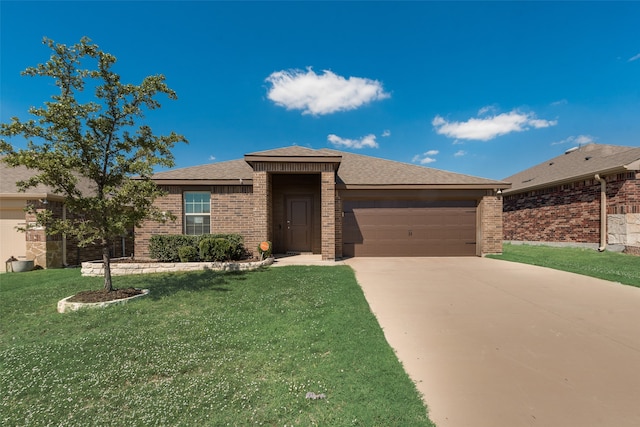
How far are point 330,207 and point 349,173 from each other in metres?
2.93

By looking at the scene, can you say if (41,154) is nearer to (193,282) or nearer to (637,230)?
(193,282)

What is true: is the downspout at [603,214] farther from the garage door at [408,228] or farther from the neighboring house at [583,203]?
the garage door at [408,228]

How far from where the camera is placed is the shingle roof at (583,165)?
1049cm

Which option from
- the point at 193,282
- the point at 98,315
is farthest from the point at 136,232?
the point at 98,315

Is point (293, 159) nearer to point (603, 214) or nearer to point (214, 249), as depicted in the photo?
point (214, 249)

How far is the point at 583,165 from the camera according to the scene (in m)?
13.1

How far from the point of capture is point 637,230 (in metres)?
9.91

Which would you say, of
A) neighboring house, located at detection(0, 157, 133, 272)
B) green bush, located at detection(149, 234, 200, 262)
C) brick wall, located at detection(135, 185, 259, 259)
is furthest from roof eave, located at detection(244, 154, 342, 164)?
neighboring house, located at detection(0, 157, 133, 272)

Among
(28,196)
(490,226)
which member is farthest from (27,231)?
(490,226)

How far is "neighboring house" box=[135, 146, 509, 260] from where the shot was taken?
8867 millimetres

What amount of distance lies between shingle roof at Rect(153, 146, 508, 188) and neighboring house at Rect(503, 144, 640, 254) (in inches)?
190

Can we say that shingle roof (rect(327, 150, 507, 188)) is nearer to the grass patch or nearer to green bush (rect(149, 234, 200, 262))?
the grass patch

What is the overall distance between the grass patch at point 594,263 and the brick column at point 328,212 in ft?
20.2

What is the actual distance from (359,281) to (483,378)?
3829 mm
